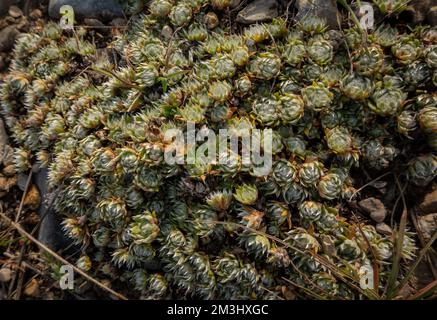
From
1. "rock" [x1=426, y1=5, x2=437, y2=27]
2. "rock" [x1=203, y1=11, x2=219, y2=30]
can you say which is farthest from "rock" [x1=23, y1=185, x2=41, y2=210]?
"rock" [x1=426, y1=5, x2=437, y2=27]

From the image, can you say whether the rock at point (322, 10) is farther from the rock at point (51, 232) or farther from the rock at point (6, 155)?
the rock at point (6, 155)

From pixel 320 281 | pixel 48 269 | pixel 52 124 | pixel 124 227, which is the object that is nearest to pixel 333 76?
pixel 320 281

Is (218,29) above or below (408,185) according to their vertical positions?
above

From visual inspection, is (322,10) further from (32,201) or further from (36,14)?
(32,201)

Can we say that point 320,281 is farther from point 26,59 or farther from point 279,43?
point 26,59

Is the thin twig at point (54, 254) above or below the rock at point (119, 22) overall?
below

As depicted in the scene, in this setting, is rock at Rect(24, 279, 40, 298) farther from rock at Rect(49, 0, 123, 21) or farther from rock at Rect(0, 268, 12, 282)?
rock at Rect(49, 0, 123, 21)

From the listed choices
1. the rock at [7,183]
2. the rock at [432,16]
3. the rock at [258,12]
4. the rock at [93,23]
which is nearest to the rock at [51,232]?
the rock at [7,183]
